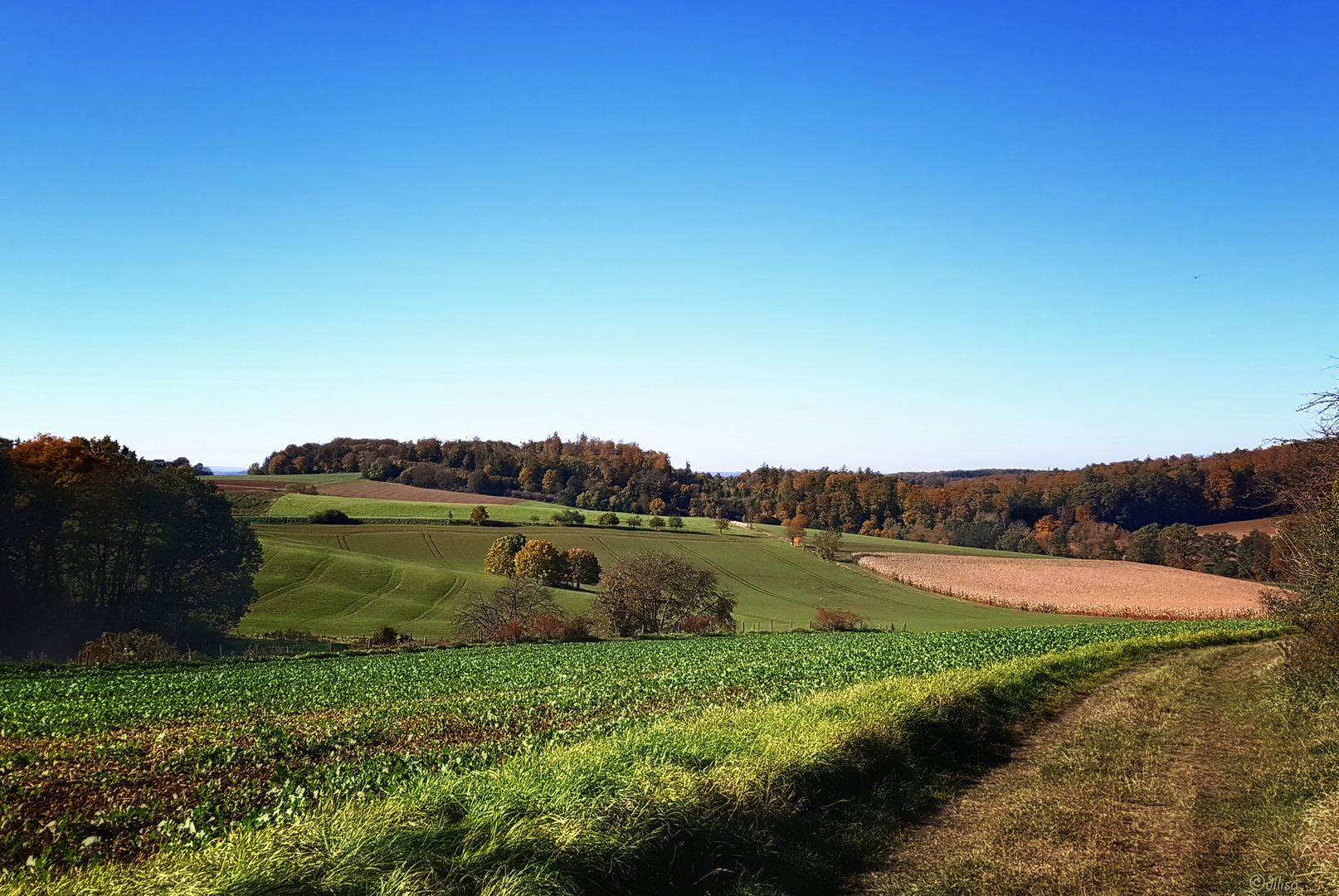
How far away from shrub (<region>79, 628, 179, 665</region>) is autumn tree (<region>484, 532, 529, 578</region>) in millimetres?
38255

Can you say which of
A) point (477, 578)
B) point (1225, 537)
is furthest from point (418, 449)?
point (1225, 537)

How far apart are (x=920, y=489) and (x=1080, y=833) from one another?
130929mm

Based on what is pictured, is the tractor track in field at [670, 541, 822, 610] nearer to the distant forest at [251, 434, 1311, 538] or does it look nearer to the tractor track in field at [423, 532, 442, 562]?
the tractor track in field at [423, 532, 442, 562]

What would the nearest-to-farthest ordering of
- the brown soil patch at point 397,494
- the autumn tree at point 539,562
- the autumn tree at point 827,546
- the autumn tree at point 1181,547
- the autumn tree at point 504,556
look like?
the autumn tree at point 539,562, the autumn tree at point 504,556, the autumn tree at point 1181,547, the autumn tree at point 827,546, the brown soil patch at point 397,494

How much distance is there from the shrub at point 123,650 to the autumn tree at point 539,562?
36.7m

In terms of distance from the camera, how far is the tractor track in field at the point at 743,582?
224 ft

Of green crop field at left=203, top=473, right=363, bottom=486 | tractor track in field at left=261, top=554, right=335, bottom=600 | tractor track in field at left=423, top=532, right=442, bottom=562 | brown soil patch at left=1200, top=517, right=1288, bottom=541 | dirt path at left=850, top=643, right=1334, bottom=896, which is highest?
green crop field at left=203, top=473, right=363, bottom=486

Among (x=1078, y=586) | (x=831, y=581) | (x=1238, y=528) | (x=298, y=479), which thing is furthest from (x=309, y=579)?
(x=1238, y=528)

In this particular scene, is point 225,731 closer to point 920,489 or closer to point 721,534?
point 721,534

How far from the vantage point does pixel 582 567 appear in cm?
7412

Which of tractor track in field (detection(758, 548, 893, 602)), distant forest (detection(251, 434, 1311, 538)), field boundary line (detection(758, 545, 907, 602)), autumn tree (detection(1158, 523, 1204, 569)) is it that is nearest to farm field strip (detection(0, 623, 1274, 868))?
field boundary line (detection(758, 545, 907, 602))

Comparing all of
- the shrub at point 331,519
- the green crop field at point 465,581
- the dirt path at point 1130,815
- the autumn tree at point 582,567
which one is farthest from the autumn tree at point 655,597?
the shrub at point 331,519

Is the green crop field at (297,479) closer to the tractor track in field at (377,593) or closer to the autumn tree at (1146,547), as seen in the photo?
the tractor track in field at (377,593)

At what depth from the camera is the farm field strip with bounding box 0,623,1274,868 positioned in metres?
8.62
